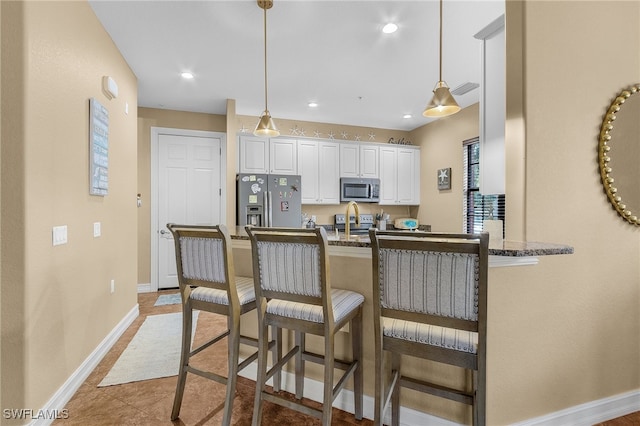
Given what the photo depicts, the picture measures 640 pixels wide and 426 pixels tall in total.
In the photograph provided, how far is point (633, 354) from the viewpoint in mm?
1912

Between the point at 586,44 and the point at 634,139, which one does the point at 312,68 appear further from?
the point at 634,139

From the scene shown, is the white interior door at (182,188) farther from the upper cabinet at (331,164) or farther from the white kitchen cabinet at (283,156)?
the white kitchen cabinet at (283,156)

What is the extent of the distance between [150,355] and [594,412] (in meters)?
3.18

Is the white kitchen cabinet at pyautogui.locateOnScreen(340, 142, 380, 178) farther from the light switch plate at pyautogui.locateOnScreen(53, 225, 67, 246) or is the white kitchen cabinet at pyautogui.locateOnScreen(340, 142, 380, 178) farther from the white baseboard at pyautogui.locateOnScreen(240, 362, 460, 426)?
the light switch plate at pyautogui.locateOnScreen(53, 225, 67, 246)

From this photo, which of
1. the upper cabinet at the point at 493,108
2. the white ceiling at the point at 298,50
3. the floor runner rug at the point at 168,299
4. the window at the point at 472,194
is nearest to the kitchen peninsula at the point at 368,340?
the upper cabinet at the point at 493,108

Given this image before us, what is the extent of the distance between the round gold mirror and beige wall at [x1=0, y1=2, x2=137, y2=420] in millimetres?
3285

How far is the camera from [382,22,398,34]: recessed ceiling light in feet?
8.48

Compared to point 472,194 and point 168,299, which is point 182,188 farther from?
point 472,194

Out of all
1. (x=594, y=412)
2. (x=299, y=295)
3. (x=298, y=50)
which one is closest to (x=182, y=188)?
(x=298, y=50)

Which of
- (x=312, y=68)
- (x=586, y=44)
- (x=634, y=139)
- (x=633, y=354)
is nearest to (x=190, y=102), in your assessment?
(x=312, y=68)

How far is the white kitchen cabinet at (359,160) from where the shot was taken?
518 cm

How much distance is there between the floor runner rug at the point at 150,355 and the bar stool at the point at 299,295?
49.7 inches

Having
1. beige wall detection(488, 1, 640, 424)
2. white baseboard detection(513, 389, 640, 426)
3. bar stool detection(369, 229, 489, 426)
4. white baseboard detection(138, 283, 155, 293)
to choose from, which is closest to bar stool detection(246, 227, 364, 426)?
bar stool detection(369, 229, 489, 426)

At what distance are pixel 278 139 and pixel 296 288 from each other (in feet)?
12.0
